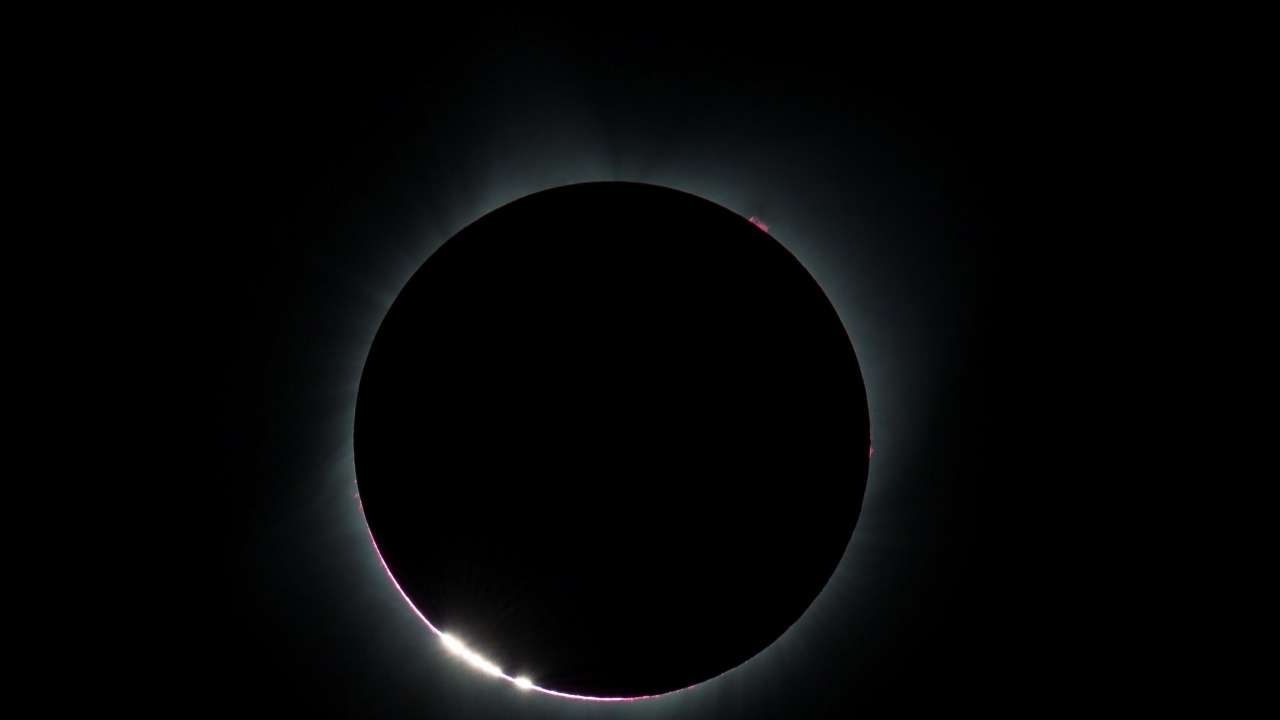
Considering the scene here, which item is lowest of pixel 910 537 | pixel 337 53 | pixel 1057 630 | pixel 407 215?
pixel 1057 630

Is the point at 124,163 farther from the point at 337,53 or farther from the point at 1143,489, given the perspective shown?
the point at 1143,489

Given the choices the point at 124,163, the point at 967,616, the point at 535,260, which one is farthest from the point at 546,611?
the point at 124,163

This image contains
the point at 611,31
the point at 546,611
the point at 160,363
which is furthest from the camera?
the point at 160,363

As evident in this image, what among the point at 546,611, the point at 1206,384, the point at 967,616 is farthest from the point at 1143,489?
the point at 546,611

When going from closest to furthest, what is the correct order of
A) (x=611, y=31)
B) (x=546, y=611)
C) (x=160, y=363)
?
1. (x=546, y=611)
2. (x=611, y=31)
3. (x=160, y=363)

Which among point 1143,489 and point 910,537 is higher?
point 1143,489

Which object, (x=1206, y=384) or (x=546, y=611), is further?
(x=1206, y=384)
